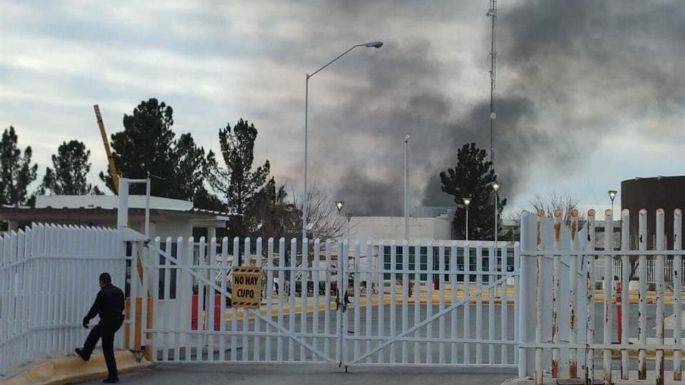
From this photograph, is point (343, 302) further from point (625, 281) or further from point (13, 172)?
point (13, 172)

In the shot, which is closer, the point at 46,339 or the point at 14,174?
the point at 46,339

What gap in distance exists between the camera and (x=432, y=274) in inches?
555

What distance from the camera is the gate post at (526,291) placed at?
34.4 ft

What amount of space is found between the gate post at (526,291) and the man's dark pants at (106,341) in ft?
20.0

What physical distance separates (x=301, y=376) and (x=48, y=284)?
4157 mm

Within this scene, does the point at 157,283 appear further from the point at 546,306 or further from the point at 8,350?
the point at 546,306

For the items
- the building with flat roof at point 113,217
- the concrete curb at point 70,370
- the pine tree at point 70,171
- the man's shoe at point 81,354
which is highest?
the pine tree at point 70,171

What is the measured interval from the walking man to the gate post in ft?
20.0

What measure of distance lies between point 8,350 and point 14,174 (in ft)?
199

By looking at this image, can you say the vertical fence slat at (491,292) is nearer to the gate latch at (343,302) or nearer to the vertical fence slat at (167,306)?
the gate latch at (343,302)

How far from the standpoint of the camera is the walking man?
1312cm

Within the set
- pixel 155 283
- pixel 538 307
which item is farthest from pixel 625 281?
pixel 155 283

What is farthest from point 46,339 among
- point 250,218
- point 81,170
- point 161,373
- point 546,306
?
point 81,170

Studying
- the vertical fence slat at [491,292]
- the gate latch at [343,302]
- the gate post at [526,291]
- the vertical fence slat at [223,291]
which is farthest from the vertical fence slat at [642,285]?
the vertical fence slat at [223,291]
